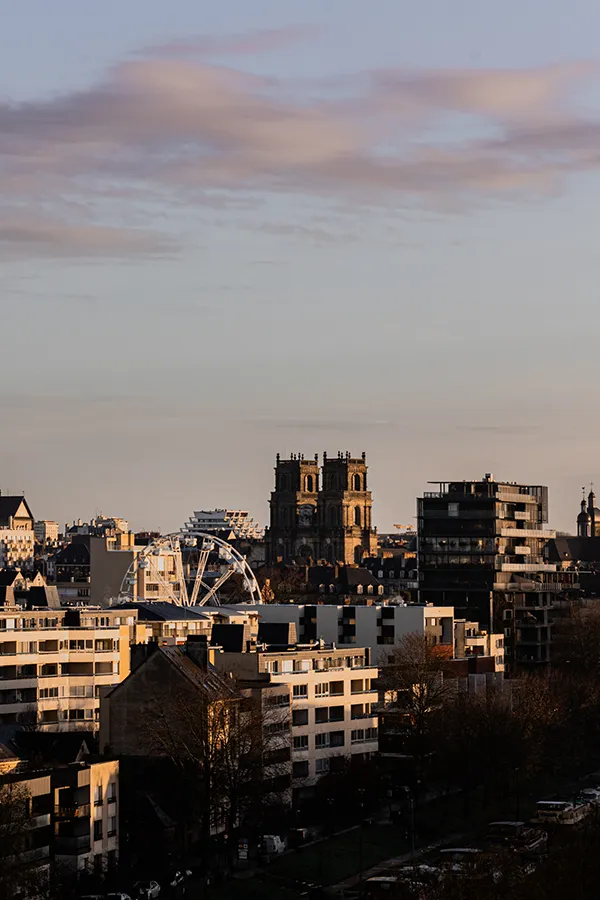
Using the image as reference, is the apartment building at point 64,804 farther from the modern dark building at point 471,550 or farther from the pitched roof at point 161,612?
the modern dark building at point 471,550

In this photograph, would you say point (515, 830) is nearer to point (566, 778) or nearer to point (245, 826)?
point (245, 826)

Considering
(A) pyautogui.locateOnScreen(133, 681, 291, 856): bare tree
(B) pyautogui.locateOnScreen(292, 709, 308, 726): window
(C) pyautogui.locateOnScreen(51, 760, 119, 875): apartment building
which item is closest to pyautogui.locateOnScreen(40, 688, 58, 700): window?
(B) pyautogui.locateOnScreen(292, 709, 308, 726): window

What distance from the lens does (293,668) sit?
13275 centimetres

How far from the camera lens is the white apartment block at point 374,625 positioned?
6624 inches

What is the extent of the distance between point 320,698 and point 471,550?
200 ft

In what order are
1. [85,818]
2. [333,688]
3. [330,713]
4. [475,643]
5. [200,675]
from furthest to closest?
1. [475,643]
2. [333,688]
3. [330,713]
4. [200,675]
5. [85,818]

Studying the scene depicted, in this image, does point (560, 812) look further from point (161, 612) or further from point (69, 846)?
point (161, 612)

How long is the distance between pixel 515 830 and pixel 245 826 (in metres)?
15.7

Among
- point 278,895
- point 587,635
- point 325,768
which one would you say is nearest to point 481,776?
point 325,768

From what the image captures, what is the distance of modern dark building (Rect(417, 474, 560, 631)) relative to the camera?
7500 inches

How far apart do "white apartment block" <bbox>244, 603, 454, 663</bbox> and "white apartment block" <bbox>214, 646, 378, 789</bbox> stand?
2795 cm

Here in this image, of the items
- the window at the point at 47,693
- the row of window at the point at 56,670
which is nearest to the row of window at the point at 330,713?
the row of window at the point at 56,670

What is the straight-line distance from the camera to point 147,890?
324ft

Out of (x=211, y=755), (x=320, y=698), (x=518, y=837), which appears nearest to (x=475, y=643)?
(x=320, y=698)
